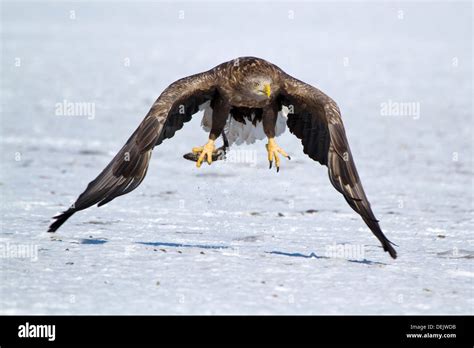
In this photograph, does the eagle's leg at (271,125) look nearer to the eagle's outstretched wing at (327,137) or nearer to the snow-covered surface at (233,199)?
the eagle's outstretched wing at (327,137)

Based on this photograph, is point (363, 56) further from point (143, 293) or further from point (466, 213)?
point (143, 293)

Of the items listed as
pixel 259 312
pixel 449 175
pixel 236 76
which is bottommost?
pixel 259 312

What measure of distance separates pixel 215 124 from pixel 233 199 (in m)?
2.68

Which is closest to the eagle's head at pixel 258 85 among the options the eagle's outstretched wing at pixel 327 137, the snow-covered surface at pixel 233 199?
the eagle's outstretched wing at pixel 327 137

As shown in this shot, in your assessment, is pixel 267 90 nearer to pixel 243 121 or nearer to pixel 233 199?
pixel 243 121

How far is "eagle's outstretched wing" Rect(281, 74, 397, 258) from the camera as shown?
7.45 m

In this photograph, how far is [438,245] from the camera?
28.7 ft

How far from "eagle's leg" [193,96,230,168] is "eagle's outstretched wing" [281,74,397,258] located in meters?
0.57

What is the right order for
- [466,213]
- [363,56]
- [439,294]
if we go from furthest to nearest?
[363,56] < [466,213] < [439,294]

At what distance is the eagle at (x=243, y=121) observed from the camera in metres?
7.48

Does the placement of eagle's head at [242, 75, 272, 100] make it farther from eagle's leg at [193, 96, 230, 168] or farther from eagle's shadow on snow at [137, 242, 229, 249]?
eagle's shadow on snow at [137, 242, 229, 249]

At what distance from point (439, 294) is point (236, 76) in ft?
9.47

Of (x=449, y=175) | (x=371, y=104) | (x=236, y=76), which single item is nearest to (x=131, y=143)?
(x=236, y=76)

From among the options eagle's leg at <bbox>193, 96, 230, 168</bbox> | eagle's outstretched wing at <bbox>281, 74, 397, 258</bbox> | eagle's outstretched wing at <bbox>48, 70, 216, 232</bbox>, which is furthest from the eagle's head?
eagle's outstretched wing at <bbox>48, 70, 216, 232</bbox>
